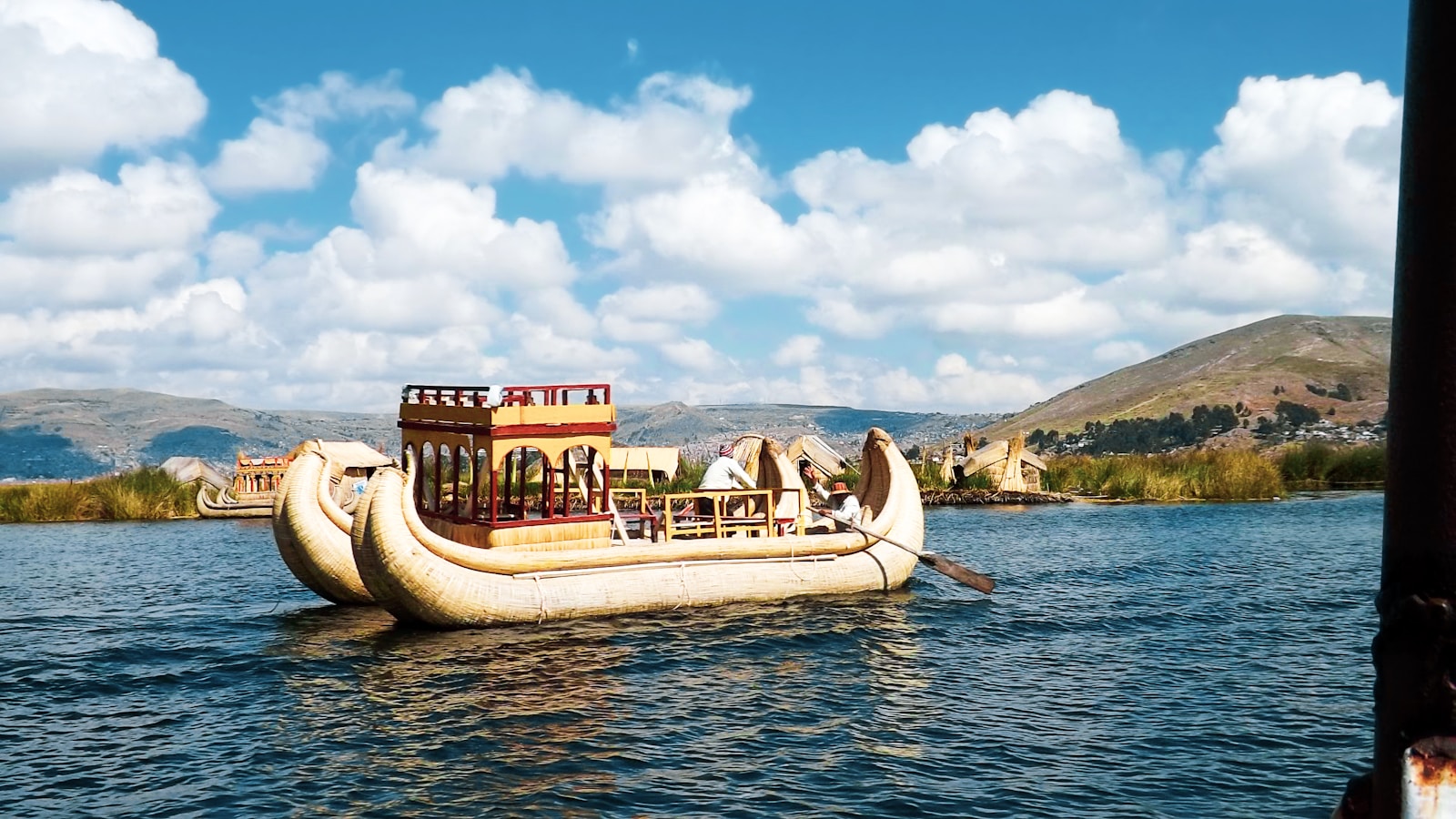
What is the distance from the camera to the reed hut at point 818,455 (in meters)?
41.8

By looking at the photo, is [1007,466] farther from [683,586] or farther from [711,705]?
[711,705]

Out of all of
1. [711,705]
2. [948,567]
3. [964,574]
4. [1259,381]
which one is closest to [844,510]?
[948,567]

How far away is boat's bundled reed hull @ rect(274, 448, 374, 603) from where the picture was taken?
69.4ft

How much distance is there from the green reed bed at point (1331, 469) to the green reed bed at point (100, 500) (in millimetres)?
54683

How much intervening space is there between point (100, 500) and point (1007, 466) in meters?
41.8

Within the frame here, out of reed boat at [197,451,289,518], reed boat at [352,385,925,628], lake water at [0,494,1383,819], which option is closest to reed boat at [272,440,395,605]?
lake water at [0,494,1383,819]

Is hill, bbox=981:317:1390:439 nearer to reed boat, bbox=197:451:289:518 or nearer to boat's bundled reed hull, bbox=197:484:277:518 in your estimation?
reed boat, bbox=197:451:289:518

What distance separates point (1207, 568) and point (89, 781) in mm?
25589

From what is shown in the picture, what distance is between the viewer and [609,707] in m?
15.1

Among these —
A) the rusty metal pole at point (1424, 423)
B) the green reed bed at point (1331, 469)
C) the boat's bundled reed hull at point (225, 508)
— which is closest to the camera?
the rusty metal pole at point (1424, 423)

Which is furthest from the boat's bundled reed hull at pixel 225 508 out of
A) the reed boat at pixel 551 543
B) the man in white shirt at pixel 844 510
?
the man in white shirt at pixel 844 510

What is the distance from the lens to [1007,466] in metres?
54.7

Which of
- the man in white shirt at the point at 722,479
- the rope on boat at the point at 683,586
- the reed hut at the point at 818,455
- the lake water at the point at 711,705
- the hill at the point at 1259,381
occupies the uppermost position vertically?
the hill at the point at 1259,381

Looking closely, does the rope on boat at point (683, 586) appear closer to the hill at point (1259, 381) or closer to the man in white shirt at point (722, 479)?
the man in white shirt at point (722, 479)
